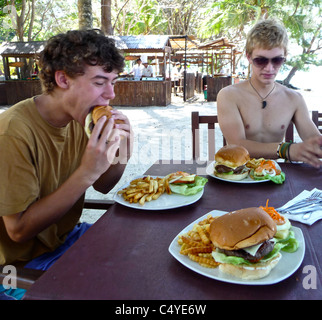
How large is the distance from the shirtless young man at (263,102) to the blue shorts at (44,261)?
1659 millimetres

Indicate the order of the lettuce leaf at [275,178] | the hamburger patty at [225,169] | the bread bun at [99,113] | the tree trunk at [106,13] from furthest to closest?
the tree trunk at [106,13]
the hamburger patty at [225,169]
the lettuce leaf at [275,178]
the bread bun at [99,113]

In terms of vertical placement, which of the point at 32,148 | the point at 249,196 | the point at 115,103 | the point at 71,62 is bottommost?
the point at 115,103

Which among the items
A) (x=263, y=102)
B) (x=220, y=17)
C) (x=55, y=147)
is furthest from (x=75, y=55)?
(x=220, y=17)

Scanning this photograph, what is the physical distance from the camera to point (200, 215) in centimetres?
162

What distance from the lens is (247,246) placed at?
3.57 feet

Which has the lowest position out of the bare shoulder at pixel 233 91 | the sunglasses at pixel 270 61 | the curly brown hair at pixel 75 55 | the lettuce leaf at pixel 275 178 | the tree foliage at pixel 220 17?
the lettuce leaf at pixel 275 178

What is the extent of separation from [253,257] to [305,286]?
190mm

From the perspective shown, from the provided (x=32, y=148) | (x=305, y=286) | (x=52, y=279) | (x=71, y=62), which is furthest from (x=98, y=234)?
(x=71, y=62)

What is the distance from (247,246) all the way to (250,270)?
0.27 feet

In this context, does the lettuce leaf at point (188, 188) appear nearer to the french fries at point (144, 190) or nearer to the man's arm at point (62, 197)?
the french fries at point (144, 190)

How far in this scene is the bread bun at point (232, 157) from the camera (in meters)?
2.11

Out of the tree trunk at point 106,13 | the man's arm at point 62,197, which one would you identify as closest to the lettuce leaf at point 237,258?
the man's arm at point 62,197
